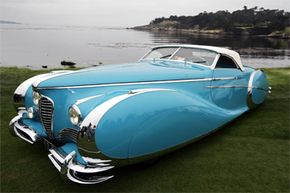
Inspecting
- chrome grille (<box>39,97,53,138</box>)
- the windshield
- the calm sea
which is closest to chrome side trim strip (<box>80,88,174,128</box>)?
chrome grille (<box>39,97,53,138</box>)

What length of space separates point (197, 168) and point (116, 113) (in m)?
1.38

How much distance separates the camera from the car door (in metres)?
4.71

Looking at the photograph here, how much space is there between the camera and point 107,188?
3.28 metres

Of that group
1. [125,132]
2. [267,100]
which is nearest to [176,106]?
[125,132]

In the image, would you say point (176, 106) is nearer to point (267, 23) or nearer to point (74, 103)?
point (74, 103)

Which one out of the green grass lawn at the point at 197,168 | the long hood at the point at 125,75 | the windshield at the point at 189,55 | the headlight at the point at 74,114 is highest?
the windshield at the point at 189,55

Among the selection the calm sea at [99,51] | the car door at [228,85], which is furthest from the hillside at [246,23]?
the car door at [228,85]

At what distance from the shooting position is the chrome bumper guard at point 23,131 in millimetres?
3655

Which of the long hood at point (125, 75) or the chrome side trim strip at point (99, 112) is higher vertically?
the long hood at point (125, 75)

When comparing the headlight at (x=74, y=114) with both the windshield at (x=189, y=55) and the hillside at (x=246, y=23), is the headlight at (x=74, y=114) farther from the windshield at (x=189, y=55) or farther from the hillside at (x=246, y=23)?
the hillside at (x=246, y=23)

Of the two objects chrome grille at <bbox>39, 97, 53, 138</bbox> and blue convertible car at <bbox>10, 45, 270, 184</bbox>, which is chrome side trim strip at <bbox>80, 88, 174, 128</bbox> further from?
chrome grille at <bbox>39, 97, 53, 138</bbox>

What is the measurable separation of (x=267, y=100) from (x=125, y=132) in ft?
16.2

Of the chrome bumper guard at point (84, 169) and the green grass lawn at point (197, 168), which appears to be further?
the green grass lawn at point (197, 168)

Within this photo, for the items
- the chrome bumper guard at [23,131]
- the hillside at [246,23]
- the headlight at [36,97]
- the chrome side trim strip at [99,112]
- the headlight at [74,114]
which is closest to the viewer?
the chrome side trim strip at [99,112]
